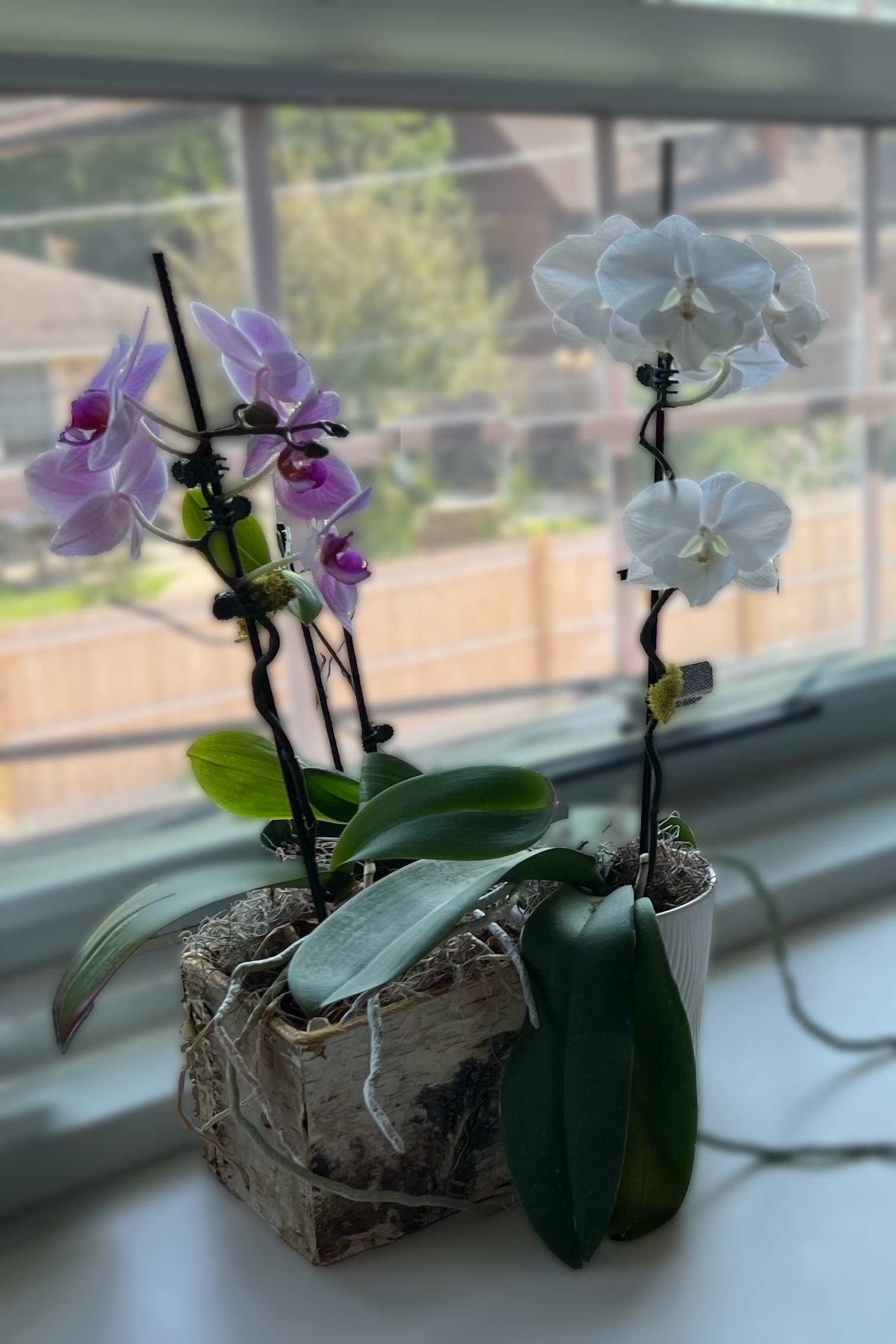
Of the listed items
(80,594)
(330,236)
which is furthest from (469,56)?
(80,594)

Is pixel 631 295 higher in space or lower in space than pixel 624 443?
higher

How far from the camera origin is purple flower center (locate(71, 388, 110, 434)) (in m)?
0.53

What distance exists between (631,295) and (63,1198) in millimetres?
629

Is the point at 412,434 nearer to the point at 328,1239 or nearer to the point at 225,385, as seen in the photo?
the point at 225,385

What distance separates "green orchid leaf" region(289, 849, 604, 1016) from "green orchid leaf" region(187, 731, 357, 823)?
0.08 metres

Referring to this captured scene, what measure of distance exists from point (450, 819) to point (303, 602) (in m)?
0.14

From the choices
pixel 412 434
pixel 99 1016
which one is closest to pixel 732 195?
pixel 412 434

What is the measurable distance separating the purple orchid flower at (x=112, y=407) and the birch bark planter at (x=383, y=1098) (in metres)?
0.27

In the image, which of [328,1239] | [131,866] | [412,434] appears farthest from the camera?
[412,434]

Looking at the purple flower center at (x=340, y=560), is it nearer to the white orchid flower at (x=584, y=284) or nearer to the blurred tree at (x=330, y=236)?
the white orchid flower at (x=584, y=284)

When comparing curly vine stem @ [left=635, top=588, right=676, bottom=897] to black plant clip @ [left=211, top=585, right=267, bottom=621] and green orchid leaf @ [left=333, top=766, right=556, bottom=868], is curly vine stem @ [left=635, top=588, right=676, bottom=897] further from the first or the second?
black plant clip @ [left=211, top=585, right=267, bottom=621]

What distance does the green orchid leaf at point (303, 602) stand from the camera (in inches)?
22.2

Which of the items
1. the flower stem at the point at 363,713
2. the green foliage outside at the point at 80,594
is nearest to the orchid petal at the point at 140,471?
the flower stem at the point at 363,713

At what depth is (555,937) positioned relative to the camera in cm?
64
